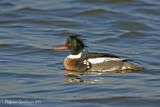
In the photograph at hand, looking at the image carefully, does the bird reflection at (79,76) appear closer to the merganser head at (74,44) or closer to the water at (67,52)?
the water at (67,52)

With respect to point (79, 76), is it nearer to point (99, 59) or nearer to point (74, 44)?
point (99, 59)

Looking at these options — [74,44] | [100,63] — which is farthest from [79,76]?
[74,44]

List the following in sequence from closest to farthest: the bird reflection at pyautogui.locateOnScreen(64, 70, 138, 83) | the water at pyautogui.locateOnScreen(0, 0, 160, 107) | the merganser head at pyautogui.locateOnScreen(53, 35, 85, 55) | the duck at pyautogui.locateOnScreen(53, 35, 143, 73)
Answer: the water at pyautogui.locateOnScreen(0, 0, 160, 107), the bird reflection at pyautogui.locateOnScreen(64, 70, 138, 83), the duck at pyautogui.locateOnScreen(53, 35, 143, 73), the merganser head at pyautogui.locateOnScreen(53, 35, 85, 55)

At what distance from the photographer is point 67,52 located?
1411cm

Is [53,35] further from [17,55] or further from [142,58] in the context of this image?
[142,58]

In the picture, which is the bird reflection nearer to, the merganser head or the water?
the water

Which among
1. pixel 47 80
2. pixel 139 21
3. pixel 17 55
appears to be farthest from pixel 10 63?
pixel 139 21

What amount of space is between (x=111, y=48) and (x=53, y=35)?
3.26 m

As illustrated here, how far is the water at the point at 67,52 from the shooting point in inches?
348

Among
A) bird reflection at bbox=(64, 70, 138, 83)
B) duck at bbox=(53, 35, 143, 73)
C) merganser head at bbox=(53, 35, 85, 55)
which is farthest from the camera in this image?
merganser head at bbox=(53, 35, 85, 55)

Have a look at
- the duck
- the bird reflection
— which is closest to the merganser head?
the duck

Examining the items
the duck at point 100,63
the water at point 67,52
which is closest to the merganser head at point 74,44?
the duck at point 100,63

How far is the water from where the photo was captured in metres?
8.83

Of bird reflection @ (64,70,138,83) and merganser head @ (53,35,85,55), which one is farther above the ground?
merganser head @ (53,35,85,55)
